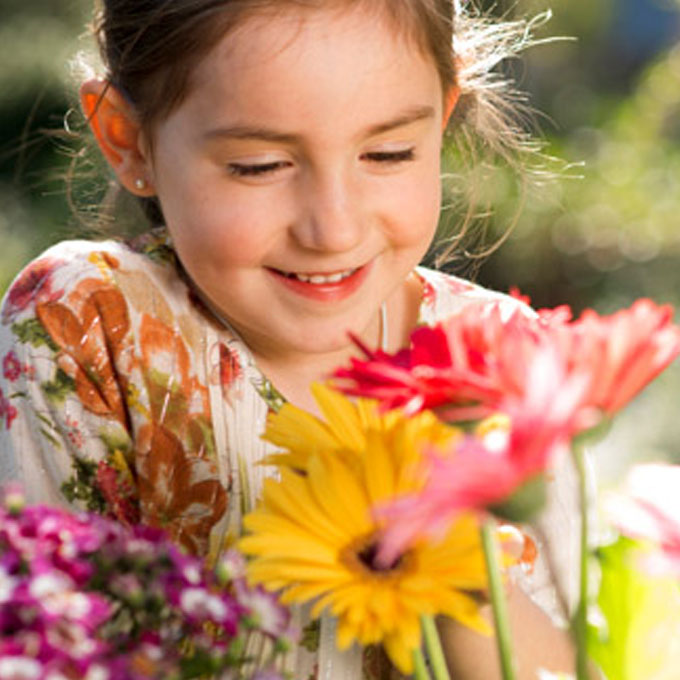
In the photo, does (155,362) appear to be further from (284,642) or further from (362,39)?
(284,642)

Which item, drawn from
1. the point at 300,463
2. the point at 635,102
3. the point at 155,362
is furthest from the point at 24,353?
the point at 635,102

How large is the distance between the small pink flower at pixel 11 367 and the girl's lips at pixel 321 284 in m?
0.24

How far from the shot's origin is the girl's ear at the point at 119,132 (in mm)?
1202

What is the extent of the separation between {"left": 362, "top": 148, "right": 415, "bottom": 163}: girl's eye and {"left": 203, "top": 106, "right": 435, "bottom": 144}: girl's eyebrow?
0.02m

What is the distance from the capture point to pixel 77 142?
1.66m

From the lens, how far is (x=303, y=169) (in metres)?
0.99

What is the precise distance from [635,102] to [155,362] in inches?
101

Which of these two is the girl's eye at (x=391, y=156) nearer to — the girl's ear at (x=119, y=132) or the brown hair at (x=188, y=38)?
the brown hair at (x=188, y=38)

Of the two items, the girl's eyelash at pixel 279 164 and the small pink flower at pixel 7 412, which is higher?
the girl's eyelash at pixel 279 164

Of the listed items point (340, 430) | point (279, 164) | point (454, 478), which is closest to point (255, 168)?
point (279, 164)

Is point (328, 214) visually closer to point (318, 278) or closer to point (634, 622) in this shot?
point (318, 278)

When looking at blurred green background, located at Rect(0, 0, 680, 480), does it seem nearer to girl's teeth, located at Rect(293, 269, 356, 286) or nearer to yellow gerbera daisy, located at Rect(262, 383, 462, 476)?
girl's teeth, located at Rect(293, 269, 356, 286)

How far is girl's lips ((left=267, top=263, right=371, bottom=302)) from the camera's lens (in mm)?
1069

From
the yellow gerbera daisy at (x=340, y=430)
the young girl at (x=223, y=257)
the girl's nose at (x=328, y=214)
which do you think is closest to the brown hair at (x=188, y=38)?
the young girl at (x=223, y=257)
